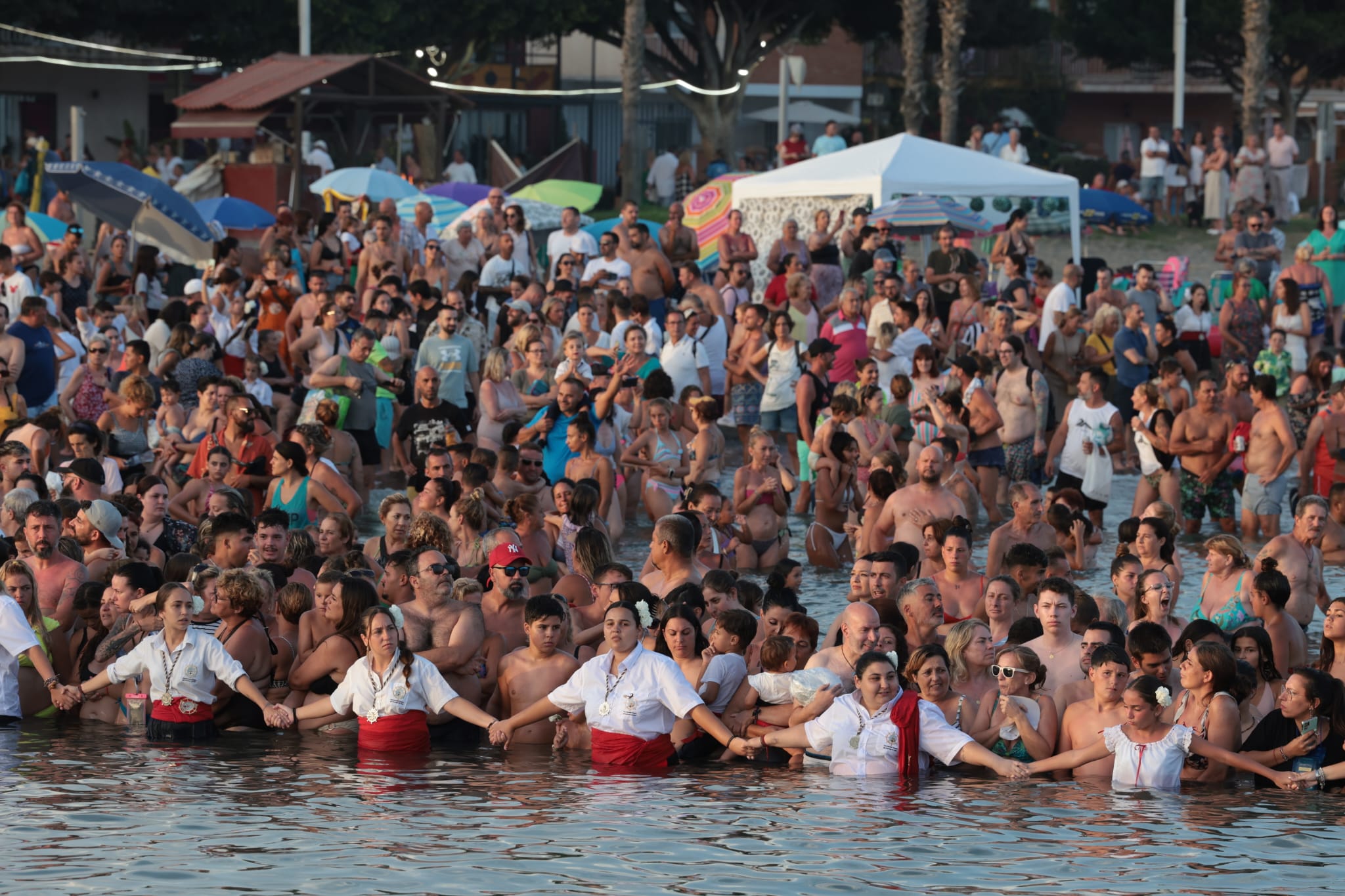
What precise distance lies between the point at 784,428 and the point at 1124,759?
888 cm

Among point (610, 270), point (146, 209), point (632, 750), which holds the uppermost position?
point (146, 209)

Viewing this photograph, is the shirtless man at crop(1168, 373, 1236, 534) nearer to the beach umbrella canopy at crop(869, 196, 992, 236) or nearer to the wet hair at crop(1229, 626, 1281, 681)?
the wet hair at crop(1229, 626, 1281, 681)

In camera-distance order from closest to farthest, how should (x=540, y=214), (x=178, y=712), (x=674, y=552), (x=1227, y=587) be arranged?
(x=178, y=712) < (x=1227, y=587) < (x=674, y=552) < (x=540, y=214)

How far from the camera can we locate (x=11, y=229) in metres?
20.0

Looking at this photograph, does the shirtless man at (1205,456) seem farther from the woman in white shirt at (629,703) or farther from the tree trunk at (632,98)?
the tree trunk at (632,98)

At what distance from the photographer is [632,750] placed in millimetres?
9344

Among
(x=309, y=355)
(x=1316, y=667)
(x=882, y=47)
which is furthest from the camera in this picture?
(x=882, y=47)

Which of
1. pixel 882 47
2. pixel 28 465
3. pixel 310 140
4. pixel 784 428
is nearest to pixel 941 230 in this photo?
pixel 784 428

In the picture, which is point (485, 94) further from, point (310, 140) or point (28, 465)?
point (28, 465)

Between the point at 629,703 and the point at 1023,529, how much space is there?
402 cm

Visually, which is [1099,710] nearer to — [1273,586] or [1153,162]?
[1273,586]

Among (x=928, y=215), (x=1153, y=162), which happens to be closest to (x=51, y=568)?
(x=928, y=215)

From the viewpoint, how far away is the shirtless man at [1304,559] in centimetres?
1111

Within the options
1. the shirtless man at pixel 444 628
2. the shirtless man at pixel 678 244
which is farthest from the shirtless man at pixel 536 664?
the shirtless man at pixel 678 244
